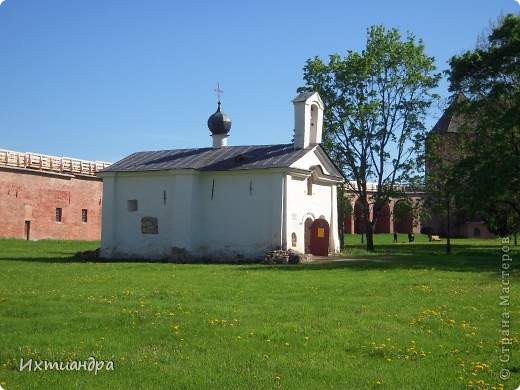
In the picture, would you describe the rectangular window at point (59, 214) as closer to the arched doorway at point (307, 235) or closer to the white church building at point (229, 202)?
the white church building at point (229, 202)

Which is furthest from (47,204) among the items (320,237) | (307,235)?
(320,237)

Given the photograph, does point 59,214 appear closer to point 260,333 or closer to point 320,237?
→ point 320,237

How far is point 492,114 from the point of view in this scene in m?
27.7

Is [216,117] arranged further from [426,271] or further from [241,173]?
[426,271]

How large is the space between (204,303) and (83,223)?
40.7 metres

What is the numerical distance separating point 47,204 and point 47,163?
3180 mm

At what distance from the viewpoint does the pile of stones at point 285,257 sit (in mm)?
25484

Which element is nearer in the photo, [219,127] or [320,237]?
[320,237]

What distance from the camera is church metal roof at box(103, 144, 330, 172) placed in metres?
28.4

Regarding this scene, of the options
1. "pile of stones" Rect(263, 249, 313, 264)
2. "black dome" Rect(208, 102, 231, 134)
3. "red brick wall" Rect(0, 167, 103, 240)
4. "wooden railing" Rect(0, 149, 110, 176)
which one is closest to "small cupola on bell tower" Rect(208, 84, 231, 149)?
"black dome" Rect(208, 102, 231, 134)

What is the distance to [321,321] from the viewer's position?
10.7 meters

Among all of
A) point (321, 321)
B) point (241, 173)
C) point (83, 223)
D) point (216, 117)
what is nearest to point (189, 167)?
point (241, 173)

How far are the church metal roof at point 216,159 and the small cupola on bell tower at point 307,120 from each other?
64cm

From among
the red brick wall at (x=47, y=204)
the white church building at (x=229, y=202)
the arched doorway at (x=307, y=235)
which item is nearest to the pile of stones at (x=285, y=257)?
the white church building at (x=229, y=202)
